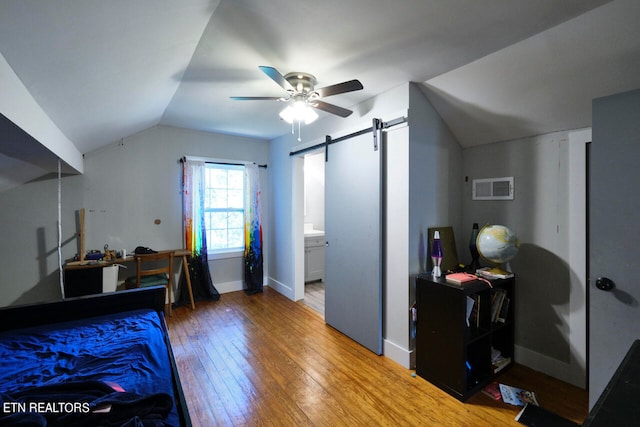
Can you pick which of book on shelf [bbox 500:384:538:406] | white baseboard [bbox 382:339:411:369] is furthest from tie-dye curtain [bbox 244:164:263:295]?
book on shelf [bbox 500:384:538:406]

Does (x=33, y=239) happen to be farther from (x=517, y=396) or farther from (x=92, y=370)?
(x=517, y=396)

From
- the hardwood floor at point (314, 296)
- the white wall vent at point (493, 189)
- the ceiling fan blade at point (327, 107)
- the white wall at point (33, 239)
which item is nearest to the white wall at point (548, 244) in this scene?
the white wall vent at point (493, 189)

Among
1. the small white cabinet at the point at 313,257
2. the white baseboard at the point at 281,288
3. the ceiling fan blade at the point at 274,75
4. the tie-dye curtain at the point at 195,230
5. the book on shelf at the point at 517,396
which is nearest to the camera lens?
the ceiling fan blade at the point at 274,75

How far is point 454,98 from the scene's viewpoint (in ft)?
7.57

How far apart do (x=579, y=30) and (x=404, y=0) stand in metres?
1.04

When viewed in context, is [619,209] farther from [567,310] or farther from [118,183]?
[118,183]

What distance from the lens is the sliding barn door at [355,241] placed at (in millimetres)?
2537

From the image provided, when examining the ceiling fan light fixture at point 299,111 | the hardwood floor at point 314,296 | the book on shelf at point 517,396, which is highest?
the ceiling fan light fixture at point 299,111

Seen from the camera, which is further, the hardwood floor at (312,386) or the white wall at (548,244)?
the white wall at (548,244)

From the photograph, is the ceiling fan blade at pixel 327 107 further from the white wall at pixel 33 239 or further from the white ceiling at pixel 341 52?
the white wall at pixel 33 239

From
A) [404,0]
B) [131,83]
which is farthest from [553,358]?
[131,83]

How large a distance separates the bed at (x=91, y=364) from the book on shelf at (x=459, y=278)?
183cm

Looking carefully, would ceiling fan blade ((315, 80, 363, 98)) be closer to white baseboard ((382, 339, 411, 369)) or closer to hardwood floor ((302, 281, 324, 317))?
white baseboard ((382, 339, 411, 369))

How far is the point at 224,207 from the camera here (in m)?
4.27
